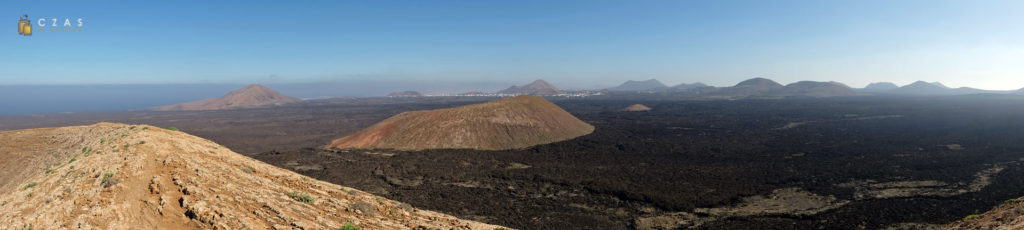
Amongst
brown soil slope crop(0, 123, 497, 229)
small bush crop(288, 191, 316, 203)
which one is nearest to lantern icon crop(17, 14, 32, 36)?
brown soil slope crop(0, 123, 497, 229)

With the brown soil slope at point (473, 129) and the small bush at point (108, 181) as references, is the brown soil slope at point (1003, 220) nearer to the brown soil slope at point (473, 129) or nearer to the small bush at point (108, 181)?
the small bush at point (108, 181)

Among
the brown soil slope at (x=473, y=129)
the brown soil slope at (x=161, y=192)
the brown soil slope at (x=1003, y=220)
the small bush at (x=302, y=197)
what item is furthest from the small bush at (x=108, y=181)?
the brown soil slope at (x=473, y=129)

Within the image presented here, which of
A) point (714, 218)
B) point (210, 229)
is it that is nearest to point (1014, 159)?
point (714, 218)

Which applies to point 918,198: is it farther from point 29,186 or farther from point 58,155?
point 58,155

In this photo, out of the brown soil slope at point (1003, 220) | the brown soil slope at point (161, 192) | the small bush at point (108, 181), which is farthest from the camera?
the small bush at point (108, 181)

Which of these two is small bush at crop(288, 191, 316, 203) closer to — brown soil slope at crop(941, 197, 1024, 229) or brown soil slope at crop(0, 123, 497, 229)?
brown soil slope at crop(0, 123, 497, 229)

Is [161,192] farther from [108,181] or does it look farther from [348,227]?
[348,227]

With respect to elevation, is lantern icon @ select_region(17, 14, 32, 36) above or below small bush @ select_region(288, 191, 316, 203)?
above
